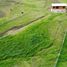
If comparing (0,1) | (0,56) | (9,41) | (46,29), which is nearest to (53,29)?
(46,29)

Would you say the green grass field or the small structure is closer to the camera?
the green grass field

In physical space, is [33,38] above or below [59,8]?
below

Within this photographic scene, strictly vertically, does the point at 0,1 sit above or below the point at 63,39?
above

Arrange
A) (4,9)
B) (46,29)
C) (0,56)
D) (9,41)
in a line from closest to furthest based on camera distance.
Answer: (0,56) → (9,41) → (46,29) → (4,9)

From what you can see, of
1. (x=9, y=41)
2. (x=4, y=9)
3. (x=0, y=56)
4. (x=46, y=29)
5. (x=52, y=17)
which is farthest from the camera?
(x=4, y=9)

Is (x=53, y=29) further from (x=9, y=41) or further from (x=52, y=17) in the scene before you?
(x=9, y=41)

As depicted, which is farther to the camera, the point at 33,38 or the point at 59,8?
the point at 59,8

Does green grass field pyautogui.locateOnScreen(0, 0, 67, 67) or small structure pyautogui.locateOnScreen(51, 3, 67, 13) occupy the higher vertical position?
small structure pyautogui.locateOnScreen(51, 3, 67, 13)

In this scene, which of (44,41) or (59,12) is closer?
(44,41)
